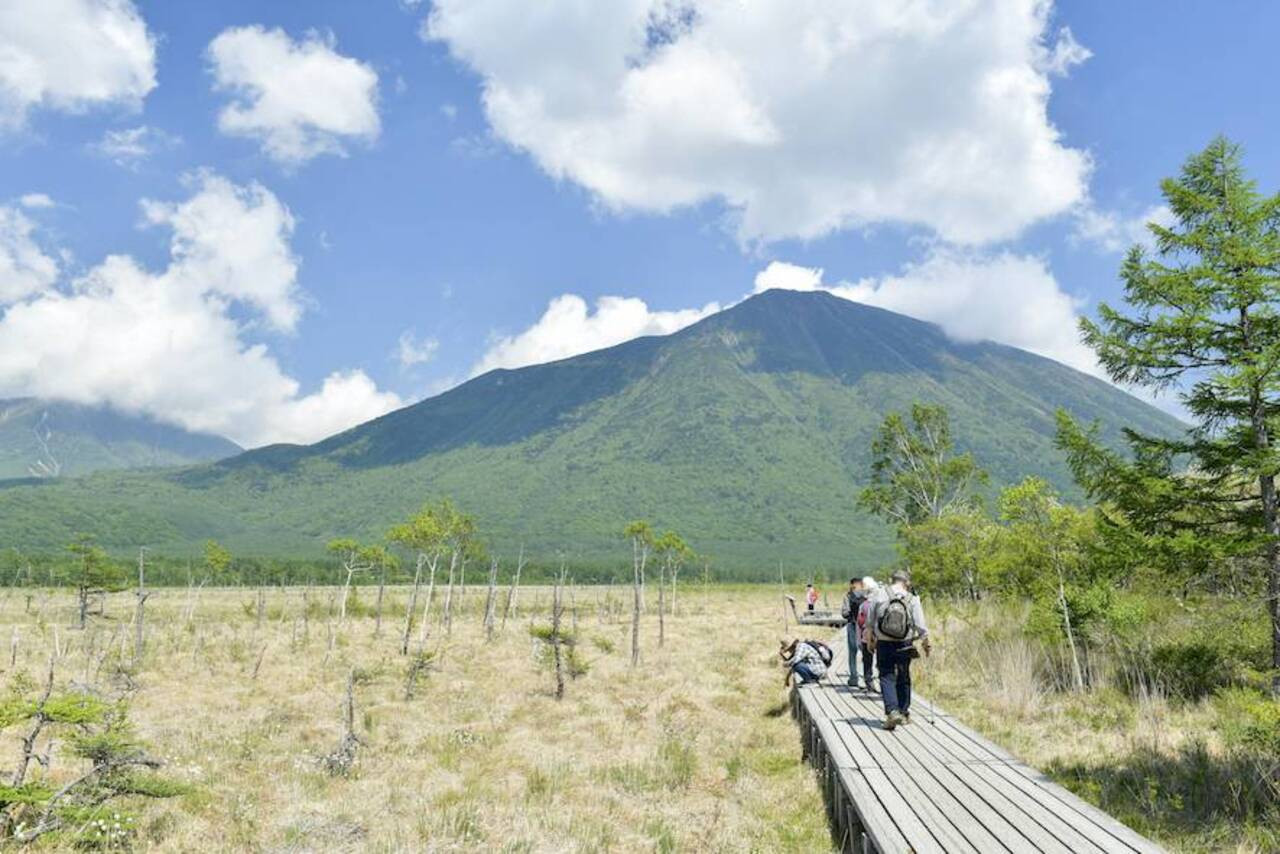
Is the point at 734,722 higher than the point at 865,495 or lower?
lower

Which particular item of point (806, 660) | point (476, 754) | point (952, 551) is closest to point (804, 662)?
point (806, 660)

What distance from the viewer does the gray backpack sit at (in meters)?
9.76

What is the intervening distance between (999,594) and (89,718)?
24313mm

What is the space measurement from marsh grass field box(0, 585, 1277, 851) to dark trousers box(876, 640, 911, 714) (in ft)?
5.40

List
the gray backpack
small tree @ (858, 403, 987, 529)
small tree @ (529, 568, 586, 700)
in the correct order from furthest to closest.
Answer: small tree @ (858, 403, 987, 529) → small tree @ (529, 568, 586, 700) → the gray backpack

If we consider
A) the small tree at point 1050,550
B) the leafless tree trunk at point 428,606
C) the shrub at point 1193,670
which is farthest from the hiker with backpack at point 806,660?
the leafless tree trunk at point 428,606

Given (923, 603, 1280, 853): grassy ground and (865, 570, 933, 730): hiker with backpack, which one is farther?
(865, 570, 933, 730): hiker with backpack

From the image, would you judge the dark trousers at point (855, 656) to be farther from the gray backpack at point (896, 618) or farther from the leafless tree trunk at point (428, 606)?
the leafless tree trunk at point (428, 606)

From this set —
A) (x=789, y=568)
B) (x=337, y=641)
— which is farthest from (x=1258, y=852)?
(x=789, y=568)

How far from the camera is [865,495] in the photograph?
138 ft

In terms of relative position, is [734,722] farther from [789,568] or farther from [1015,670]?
[789,568]

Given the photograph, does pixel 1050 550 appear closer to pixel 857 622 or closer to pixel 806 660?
pixel 806 660

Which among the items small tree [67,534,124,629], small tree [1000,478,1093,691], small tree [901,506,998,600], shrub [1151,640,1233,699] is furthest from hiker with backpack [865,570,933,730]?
small tree [67,534,124,629]

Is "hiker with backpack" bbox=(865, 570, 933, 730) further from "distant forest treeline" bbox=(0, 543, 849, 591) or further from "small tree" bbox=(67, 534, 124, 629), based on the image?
"distant forest treeline" bbox=(0, 543, 849, 591)
